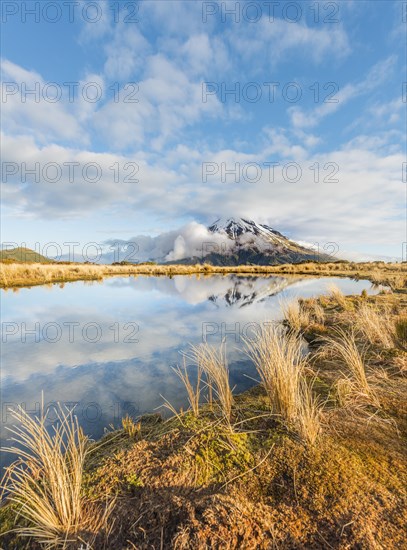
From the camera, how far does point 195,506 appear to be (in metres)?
1.68

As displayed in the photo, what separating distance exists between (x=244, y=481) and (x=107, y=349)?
17.7 ft

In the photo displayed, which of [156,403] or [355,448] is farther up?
[355,448]

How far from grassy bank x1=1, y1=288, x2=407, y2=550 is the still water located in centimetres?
154

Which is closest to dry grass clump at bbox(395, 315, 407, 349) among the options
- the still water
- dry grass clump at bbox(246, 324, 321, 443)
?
the still water

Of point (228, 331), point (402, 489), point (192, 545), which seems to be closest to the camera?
point (192, 545)

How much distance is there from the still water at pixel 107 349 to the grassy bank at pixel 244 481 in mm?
1543

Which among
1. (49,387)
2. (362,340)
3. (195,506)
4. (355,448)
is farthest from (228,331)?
(195,506)

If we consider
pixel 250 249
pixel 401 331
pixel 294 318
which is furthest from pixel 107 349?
pixel 250 249

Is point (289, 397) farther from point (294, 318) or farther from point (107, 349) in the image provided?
point (294, 318)

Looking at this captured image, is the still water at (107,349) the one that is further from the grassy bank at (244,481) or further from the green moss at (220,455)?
the green moss at (220,455)

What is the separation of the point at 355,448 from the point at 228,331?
5691 mm

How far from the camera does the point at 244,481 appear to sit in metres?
1.94

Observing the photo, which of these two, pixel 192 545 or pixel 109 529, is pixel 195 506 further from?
pixel 109 529

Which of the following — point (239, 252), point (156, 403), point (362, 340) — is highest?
point (239, 252)
